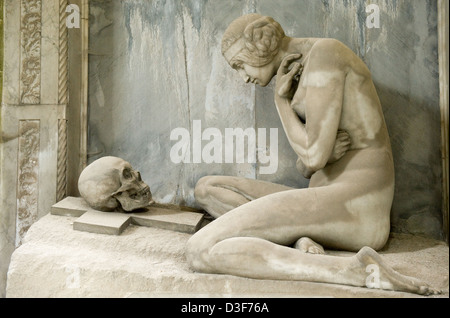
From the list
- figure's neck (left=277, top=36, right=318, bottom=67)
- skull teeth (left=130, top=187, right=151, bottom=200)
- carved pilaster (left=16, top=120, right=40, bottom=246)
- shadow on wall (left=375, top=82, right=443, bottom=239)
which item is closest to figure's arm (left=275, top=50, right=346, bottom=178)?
figure's neck (left=277, top=36, right=318, bottom=67)

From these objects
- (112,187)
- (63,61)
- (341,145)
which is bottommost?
(112,187)

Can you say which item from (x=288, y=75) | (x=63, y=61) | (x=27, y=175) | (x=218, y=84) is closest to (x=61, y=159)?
(x=27, y=175)

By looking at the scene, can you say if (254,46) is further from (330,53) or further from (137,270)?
(137,270)

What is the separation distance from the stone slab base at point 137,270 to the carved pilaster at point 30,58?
1301 millimetres

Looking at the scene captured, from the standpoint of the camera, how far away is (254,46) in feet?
9.80

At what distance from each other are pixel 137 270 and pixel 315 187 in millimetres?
1129

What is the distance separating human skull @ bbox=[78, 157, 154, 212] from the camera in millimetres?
3285

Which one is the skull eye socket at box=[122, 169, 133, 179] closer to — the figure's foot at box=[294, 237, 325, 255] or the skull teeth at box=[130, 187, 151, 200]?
the skull teeth at box=[130, 187, 151, 200]

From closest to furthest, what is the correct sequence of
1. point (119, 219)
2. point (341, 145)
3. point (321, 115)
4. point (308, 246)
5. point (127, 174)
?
point (308, 246) < point (321, 115) < point (341, 145) < point (119, 219) < point (127, 174)

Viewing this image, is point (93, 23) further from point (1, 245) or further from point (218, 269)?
point (218, 269)

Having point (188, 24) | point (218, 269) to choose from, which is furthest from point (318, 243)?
point (188, 24)

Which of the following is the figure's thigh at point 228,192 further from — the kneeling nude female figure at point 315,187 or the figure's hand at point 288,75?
the figure's hand at point 288,75

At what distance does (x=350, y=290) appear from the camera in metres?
2.30

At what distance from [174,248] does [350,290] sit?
1.15 metres
